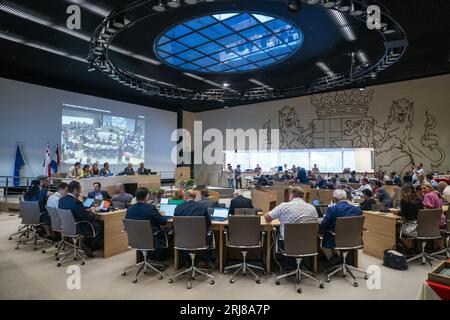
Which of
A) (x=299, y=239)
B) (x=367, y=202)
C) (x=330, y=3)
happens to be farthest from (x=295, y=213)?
(x=330, y=3)

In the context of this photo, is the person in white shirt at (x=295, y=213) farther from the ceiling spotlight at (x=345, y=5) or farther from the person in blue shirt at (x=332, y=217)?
the ceiling spotlight at (x=345, y=5)

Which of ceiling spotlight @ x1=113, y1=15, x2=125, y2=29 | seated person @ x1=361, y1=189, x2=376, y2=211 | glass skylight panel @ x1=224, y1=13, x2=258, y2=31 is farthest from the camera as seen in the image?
glass skylight panel @ x1=224, y1=13, x2=258, y2=31

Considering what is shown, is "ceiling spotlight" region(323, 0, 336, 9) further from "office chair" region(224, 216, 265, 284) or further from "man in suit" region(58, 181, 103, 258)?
"man in suit" region(58, 181, 103, 258)

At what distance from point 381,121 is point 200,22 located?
9592mm

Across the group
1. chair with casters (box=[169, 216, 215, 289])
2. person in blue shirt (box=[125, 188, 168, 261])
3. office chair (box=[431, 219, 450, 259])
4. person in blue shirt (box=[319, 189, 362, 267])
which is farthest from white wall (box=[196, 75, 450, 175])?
person in blue shirt (box=[125, 188, 168, 261])

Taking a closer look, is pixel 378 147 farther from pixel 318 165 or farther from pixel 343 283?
pixel 343 283

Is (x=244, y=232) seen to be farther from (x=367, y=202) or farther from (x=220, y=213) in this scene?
(x=367, y=202)

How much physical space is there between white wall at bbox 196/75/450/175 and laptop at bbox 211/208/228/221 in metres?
10.6

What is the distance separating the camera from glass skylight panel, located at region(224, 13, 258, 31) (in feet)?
21.8

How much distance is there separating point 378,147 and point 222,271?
11.1m

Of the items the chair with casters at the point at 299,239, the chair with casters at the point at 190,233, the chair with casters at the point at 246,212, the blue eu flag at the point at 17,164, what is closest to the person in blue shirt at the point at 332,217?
the chair with casters at the point at 299,239

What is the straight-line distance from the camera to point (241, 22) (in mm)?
6898
